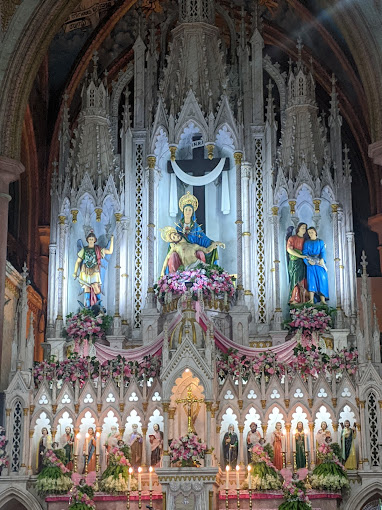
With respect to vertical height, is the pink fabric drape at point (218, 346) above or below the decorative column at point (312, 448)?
above

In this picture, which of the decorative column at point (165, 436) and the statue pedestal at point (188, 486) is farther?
the decorative column at point (165, 436)

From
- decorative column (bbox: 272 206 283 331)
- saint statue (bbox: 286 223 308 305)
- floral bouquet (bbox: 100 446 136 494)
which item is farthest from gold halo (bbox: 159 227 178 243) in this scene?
floral bouquet (bbox: 100 446 136 494)

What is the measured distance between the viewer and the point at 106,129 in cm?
3194

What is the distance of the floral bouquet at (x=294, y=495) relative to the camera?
72.8 ft

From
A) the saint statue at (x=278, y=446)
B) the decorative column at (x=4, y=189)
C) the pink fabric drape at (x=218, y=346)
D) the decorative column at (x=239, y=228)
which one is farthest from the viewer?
the decorative column at (x=239, y=228)

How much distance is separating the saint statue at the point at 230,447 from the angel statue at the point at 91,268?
6.69 m

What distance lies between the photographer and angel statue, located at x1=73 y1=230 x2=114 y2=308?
30125 mm

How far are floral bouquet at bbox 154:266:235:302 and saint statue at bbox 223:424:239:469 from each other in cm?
467

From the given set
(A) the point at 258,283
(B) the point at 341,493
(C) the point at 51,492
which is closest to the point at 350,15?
(A) the point at 258,283

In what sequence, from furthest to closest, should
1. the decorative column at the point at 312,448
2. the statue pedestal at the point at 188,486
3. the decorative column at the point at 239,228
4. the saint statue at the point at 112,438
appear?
1. the decorative column at the point at 239,228
2. the saint statue at the point at 112,438
3. the decorative column at the point at 312,448
4. the statue pedestal at the point at 188,486

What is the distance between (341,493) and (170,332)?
6.14 meters

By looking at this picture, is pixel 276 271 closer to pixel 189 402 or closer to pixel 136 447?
pixel 189 402

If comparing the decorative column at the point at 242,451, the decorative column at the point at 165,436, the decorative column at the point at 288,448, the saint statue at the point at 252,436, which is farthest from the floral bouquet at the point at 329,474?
the decorative column at the point at 165,436

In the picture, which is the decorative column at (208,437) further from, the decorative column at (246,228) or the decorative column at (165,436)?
the decorative column at (246,228)
